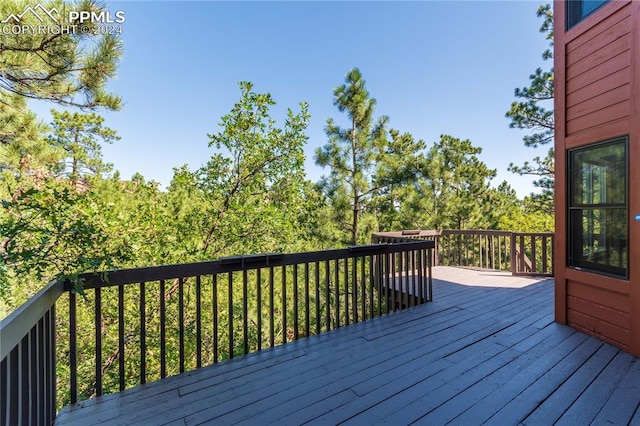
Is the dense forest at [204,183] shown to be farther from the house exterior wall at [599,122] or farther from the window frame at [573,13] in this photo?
the window frame at [573,13]

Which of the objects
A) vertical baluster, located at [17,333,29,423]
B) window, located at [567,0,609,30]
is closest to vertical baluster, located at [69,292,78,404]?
vertical baluster, located at [17,333,29,423]

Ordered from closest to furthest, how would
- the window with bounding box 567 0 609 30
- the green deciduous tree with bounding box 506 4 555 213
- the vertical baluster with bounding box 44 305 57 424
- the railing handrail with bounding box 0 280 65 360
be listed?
the railing handrail with bounding box 0 280 65 360
the vertical baluster with bounding box 44 305 57 424
the window with bounding box 567 0 609 30
the green deciduous tree with bounding box 506 4 555 213

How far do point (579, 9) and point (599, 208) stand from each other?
2.20 m

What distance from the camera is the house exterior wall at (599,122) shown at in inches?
95.6

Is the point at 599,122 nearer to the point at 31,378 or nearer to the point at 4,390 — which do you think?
the point at 4,390

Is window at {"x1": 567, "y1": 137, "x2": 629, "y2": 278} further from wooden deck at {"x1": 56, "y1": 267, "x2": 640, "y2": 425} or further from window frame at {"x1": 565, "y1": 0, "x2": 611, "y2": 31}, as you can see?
window frame at {"x1": 565, "y1": 0, "x2": 611, "y2": 31}

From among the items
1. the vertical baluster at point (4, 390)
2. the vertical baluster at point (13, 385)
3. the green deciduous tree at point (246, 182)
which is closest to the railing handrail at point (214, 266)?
the vertical baluster at point (13, 385)

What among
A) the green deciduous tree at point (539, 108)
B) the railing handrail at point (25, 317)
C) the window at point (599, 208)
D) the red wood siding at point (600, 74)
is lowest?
the railing handrail at point (25, 317)

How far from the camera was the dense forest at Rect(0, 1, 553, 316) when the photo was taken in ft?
6.45

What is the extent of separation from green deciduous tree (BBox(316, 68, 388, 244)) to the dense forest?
0.12 ft

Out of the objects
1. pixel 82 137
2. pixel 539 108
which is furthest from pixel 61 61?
pixel 539 108

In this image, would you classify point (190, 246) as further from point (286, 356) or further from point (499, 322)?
point (499, 322)

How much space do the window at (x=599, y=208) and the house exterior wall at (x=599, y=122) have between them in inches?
2.6

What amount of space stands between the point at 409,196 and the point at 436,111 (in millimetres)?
4419
